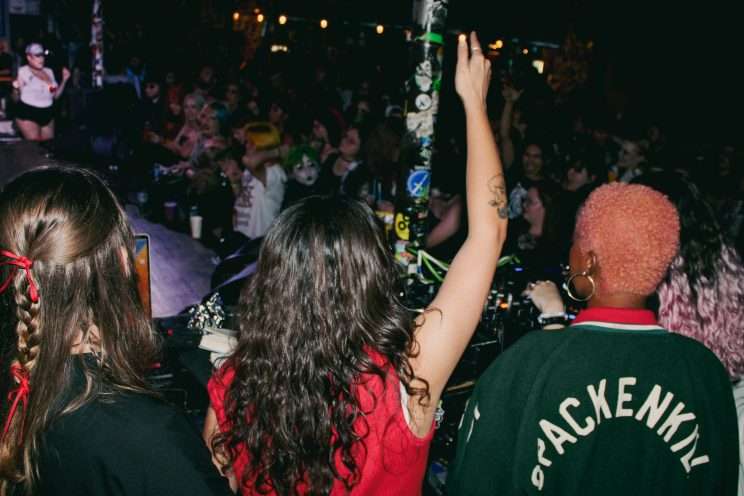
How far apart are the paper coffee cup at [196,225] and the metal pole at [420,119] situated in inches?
181

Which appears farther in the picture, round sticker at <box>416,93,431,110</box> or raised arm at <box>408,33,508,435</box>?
round sticker at <box>416,93,431,110</box>

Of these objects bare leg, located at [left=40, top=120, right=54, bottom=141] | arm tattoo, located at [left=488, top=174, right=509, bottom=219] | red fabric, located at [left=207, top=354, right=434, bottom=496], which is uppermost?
arm tattoo, located at [left=488, top=174, right=509, bottom=219]

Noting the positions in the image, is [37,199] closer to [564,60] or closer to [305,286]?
[305,286]

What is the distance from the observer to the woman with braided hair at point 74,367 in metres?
1.02

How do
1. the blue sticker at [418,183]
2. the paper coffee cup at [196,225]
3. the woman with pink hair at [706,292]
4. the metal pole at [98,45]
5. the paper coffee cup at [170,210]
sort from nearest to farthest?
the woman with pink hair at [706,292], the blue sticker at [418,183], the paper coffee cup at [196,225], the paper coffee cup at [170,210], the metal pole at [98,45]

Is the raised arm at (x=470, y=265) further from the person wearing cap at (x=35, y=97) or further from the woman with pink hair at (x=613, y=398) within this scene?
the person wearing cap at (x=35, y=97)

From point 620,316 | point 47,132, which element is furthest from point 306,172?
point 47,132

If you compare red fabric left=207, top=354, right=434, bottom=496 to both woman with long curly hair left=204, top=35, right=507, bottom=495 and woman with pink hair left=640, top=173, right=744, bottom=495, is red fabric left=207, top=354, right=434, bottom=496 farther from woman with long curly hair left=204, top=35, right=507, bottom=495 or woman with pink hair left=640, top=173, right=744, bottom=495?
woman with pink hair left=640, top=173, right=744, bottom=495

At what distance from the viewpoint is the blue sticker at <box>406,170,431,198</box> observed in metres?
3.07

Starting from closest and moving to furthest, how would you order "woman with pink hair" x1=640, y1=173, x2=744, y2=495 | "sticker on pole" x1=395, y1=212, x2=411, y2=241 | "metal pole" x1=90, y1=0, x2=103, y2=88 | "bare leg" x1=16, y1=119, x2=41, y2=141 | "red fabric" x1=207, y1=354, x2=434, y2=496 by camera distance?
1. "red fabric" x1=207, y1=354, x2=434, y2=496
2. "woman with pink hair" x1=640, y1=173, x2=744, y2=495
3. "sticker on pole" x1=395, y1=212, x2=411, y2=241
4. "metal pole" x1=90, y1=0, x2=103, y2=88
5. "bare leg" x1=16, y1=119, x2=41, y2=141

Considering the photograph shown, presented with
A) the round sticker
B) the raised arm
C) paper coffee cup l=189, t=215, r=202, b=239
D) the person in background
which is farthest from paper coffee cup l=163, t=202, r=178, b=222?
the raised arm

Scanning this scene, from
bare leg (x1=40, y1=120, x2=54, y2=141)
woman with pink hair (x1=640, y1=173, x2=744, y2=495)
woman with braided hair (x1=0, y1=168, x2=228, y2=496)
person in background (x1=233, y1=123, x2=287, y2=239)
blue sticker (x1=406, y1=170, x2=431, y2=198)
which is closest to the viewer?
woman with braided hair (x1=0, y1=168, x2=228, y2=496)

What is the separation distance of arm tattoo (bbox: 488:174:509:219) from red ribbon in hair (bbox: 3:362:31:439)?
3.53 ft

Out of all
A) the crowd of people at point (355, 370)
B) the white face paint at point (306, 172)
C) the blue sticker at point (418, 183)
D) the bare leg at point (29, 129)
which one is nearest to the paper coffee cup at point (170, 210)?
the white face paint at point (306, 172)
